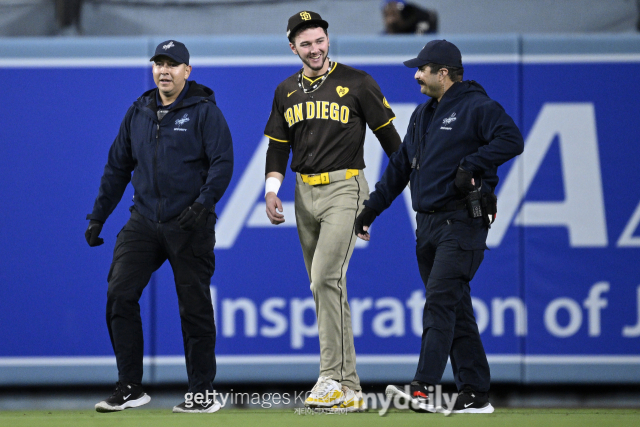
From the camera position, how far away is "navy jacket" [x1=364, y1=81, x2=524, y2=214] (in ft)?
13.4

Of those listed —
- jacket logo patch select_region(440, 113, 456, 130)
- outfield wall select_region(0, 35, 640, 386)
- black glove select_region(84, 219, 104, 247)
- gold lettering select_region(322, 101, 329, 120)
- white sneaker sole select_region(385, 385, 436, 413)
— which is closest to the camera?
white sneaker sole select_region(385, 385, 436, 413)

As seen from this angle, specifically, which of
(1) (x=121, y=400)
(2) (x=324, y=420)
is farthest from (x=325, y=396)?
(1) (x=121, y=400)

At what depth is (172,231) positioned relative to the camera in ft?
14.5

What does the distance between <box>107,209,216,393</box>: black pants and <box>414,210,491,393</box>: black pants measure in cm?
112

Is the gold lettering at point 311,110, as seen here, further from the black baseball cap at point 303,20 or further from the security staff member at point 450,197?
the security staff member at point 450,197

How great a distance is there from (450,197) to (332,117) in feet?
2.84

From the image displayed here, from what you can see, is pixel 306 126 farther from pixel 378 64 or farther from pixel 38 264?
pixel 38 264

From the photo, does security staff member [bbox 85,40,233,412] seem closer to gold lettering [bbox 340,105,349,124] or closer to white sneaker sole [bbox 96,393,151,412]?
white sneaker sole [bbox 96,393,151,412]

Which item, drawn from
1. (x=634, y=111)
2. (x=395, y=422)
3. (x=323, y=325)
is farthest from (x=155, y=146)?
(x=634, y=111)

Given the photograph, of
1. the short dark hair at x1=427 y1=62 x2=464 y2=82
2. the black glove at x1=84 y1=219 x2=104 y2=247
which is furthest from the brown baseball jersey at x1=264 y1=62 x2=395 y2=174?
the black glove at x1=84 y1=219 x2=104 y2=247

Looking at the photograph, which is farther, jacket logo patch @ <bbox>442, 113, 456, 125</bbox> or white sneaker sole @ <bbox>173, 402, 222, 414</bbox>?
white sneaker sole @ <bbox>173, 402, 222, 414</bbox>

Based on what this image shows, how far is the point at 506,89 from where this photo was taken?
5848 mm

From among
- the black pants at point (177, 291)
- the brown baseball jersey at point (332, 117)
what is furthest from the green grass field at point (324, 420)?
the brown baseball jersey at point (332, 117)

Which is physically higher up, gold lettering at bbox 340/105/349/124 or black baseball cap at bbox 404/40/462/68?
black baseball cap at bbox 404/40/462/68
